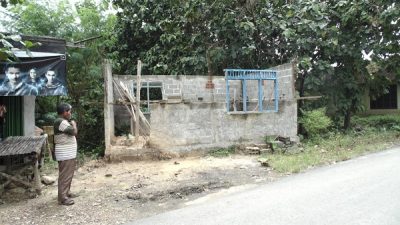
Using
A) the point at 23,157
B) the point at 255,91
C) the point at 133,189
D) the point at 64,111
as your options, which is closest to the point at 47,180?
the point at 23,157

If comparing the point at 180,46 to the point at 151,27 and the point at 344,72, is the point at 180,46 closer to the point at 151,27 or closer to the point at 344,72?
the point at 151,27

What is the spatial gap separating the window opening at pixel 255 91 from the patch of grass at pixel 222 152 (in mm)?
1072

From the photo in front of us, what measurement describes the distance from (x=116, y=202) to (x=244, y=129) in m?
5.23

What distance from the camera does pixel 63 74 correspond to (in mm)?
7758

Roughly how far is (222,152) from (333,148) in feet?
10.3

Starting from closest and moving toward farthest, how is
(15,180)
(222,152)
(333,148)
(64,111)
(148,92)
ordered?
(64,111) → (15,180) → (222,152) → (333,148) → (148,92)

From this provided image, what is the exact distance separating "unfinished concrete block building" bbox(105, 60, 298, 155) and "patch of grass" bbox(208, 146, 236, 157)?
11 centimetres

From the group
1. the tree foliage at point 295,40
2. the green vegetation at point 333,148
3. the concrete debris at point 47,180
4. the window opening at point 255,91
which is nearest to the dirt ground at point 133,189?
the concrete debris at point 47,180

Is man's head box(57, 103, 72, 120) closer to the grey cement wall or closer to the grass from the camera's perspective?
the grey cement wall

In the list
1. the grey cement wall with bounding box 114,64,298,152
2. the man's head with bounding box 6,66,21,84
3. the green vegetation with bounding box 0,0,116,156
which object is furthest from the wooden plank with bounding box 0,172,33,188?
the green vegetation with bounding box 0,0,116,156

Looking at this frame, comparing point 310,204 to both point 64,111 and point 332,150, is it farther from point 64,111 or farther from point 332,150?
point 332,150

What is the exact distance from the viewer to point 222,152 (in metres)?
10.1

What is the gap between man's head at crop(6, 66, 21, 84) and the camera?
7.08 m

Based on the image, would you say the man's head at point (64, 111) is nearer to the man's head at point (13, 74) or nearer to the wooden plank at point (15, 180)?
the wooden plank at point (15, 180)
